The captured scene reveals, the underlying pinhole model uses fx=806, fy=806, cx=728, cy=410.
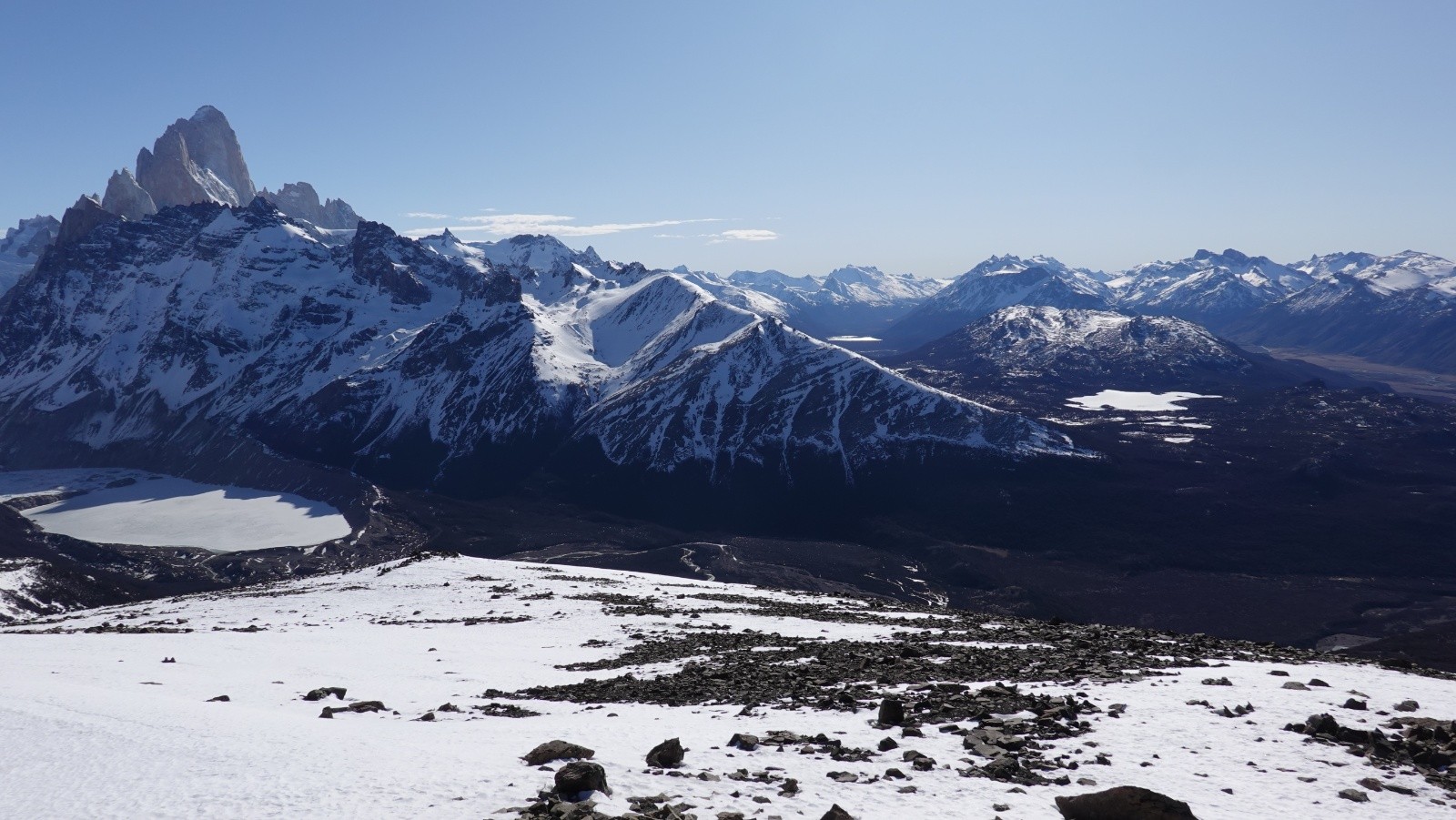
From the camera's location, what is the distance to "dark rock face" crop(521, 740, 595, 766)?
19297 millimetres

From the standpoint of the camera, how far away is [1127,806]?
1580cm

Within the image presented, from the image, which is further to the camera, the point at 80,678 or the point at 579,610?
the point at 579,610

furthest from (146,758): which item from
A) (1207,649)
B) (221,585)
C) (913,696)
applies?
(221,585)

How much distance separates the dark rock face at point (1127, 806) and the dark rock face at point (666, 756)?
8625 millimetres

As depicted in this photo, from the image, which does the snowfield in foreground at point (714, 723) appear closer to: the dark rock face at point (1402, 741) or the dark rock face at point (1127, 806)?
the dark rock face at point (1402, 741)

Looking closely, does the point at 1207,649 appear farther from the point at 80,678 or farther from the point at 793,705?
the point at 80,678

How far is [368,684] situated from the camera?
112ft

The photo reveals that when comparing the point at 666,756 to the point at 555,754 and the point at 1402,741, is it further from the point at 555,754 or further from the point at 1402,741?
the point at 1402,741

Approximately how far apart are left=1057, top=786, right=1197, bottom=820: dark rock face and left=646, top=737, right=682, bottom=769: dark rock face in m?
8.62

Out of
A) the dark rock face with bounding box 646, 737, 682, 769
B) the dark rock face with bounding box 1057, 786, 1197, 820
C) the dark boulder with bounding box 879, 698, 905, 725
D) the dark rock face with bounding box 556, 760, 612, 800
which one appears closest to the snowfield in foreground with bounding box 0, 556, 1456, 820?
the dark boulder with bounding box 879, 698, 905, 725

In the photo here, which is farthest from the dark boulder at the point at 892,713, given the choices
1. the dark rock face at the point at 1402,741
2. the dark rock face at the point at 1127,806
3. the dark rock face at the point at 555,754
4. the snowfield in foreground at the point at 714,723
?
the dark rock face at the point at 1402,741

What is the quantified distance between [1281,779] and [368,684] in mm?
32157

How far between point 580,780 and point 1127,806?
10998 mm

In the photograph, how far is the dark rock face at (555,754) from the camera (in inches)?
760
